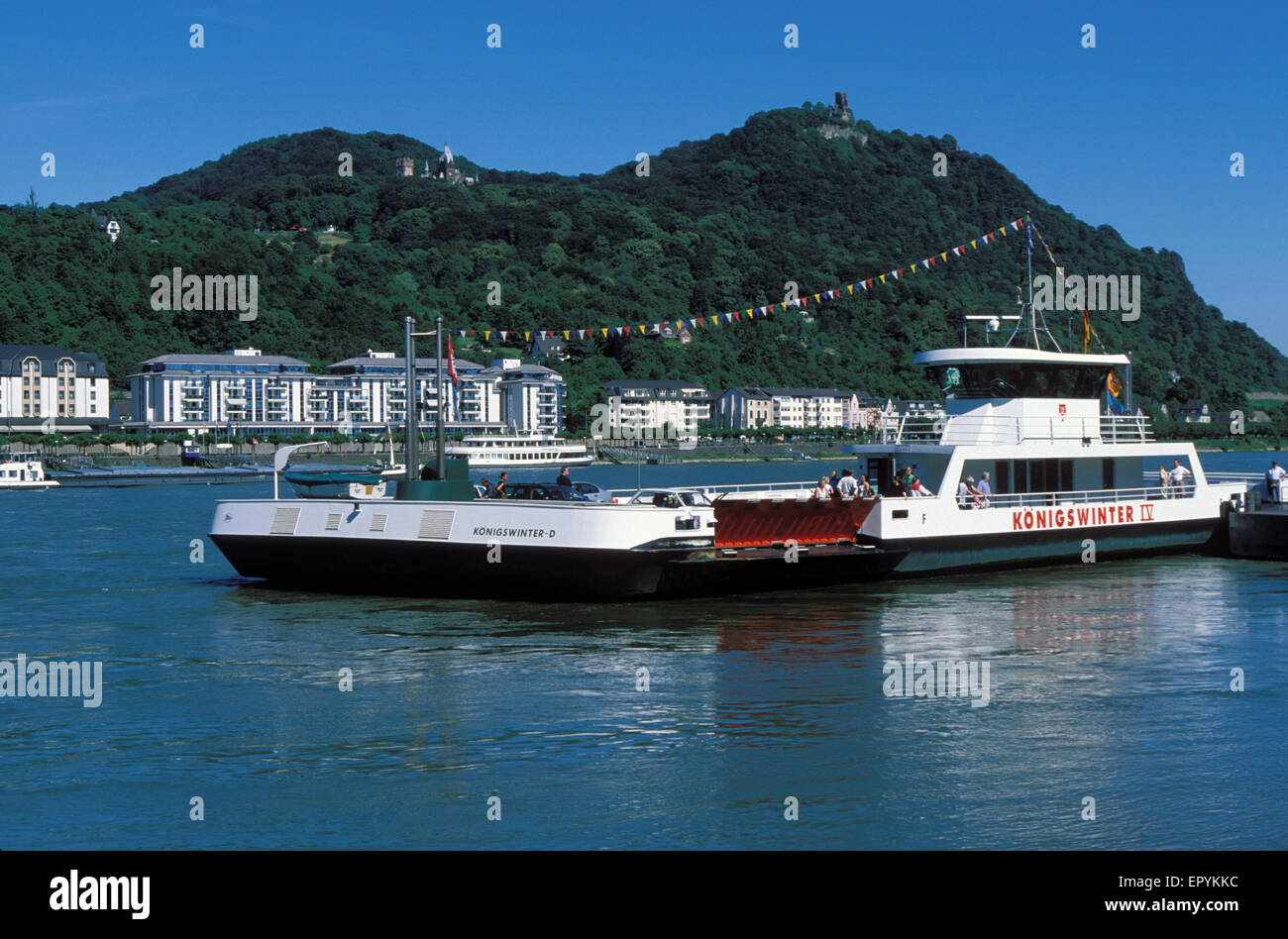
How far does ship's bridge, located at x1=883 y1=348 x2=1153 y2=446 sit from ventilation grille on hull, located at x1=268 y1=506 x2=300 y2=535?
15.2 meters

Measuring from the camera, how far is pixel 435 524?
27.5 meters

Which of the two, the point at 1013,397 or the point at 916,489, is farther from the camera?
the point at 1013,397

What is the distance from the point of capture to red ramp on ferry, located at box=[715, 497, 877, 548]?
28.0 m

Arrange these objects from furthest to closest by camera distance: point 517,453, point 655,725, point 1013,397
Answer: point 517,453, point 1013,397, point 655,725

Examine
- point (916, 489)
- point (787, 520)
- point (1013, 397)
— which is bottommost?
point (787, 520)

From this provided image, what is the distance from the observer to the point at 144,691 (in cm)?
1945

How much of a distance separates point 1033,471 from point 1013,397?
2.04 meters

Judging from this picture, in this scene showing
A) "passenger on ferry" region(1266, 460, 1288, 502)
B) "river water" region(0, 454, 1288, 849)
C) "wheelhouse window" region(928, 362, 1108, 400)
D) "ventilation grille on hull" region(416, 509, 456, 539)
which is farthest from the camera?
"passenger on ferry" region(1266, 460, 1288, 502)

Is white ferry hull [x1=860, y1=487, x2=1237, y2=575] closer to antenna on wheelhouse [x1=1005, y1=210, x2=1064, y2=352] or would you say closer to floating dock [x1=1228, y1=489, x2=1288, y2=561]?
floating dock [x1=1228, y1=489, x2=1288, y2=561]

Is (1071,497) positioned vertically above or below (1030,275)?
below

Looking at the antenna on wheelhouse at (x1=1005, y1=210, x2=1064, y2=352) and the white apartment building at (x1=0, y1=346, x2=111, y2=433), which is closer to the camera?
the antenna on wheelhouse at (x1=1005, y1=210, x2=1064, y2=352)

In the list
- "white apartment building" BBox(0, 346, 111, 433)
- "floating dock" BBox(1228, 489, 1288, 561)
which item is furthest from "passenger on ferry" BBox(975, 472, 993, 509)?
"white apartment building" BBox(0, 346, 111, 433)

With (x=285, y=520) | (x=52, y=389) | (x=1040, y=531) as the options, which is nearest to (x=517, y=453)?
(x=52, y=389)

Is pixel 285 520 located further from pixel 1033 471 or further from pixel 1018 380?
pixel 1018 380
